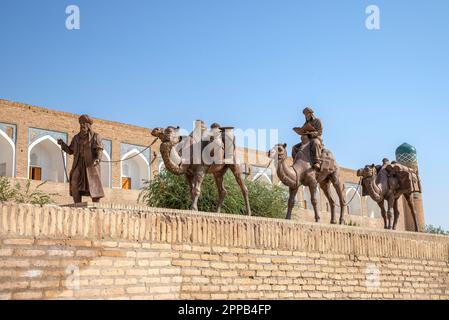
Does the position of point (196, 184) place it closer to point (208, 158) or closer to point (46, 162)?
point (208, 158)

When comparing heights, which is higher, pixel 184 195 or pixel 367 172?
pixel 367 172

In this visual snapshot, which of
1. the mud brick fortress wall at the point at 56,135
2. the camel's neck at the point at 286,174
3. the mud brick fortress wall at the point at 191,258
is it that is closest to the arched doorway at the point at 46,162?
the mud brick fortress wall at the point at 56,135

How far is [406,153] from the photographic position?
27156 millimetres

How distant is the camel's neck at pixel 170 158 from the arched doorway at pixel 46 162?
1397cm

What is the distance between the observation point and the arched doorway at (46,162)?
23016mm

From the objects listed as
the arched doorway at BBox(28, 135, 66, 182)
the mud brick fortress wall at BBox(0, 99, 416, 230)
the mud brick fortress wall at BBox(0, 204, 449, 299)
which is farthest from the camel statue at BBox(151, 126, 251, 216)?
the arched doorway at BBox(28, 135, 66, 182)

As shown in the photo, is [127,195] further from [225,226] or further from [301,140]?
[225,226]

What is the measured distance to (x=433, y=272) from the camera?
1013 centimetres

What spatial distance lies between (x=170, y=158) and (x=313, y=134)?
304 cm

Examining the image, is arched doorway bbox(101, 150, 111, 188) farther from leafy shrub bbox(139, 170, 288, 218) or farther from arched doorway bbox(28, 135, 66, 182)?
leafy shrub bbox(139, 170, 288, 218)

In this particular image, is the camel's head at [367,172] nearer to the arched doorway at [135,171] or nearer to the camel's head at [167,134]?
the camel's head at [167,134]

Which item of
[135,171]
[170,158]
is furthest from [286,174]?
[135,171]

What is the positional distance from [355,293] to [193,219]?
2.80 meters
